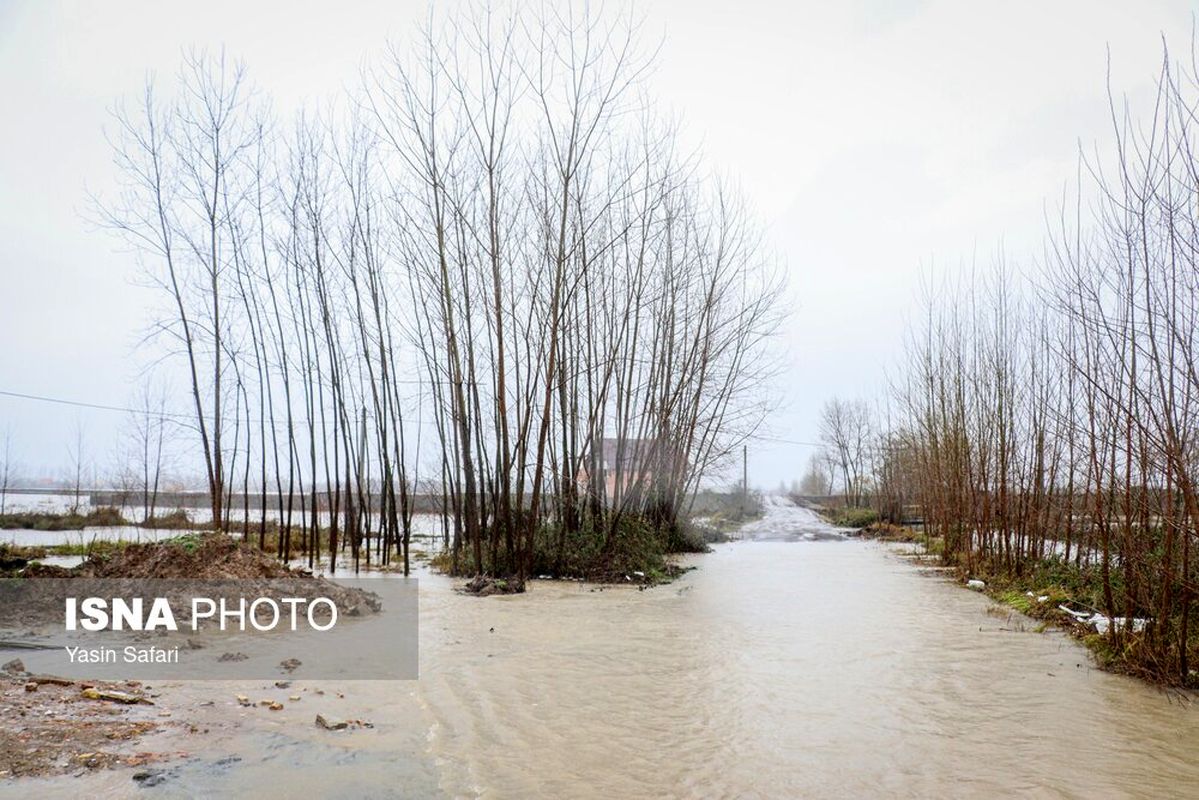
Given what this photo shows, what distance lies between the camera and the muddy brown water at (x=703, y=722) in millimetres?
3584

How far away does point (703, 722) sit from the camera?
4625mm

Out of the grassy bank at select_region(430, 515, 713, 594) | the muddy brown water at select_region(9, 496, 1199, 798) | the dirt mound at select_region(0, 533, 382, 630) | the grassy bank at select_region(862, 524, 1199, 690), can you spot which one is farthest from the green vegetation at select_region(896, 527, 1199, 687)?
the dirt mound at select_region(0, 533, 382, 630)

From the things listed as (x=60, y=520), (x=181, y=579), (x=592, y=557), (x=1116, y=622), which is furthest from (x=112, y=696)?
(x=60, y=520)

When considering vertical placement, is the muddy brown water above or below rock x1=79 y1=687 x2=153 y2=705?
below

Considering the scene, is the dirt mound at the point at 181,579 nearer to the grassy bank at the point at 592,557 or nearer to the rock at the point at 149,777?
the grassy bank at the point at 592,557

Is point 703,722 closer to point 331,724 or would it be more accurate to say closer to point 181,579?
point 331,724

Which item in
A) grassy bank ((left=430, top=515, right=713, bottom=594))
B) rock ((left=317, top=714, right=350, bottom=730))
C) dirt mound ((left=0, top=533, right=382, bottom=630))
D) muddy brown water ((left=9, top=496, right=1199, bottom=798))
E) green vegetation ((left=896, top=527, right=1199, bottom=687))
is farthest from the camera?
grassy bank ((left=430, top=515, right=713, bottom=594))

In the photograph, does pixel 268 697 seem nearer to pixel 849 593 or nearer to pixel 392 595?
pixel 392 595

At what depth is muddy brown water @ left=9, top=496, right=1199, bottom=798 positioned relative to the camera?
3584 millimetres

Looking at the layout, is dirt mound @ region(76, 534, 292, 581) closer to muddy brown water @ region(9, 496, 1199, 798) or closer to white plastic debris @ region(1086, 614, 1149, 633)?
muddy brown water @ region(9, 496, 1199, 798)

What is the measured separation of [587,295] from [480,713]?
27.0 ft

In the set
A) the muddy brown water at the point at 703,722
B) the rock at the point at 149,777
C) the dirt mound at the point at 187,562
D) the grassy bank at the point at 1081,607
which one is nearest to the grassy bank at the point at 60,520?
the dirt mound at the point at 187,562

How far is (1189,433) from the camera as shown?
5086mm

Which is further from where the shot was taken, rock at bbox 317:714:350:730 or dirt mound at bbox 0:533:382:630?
dirt mound at bbox 0:533:382:630
